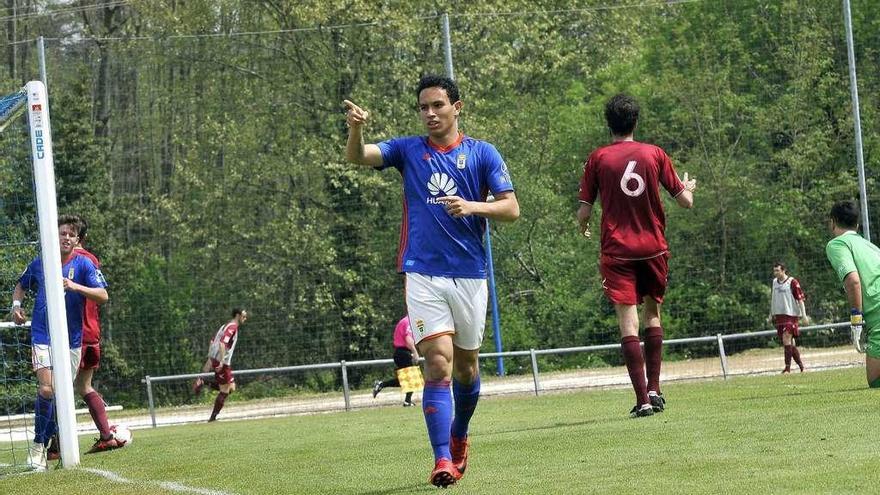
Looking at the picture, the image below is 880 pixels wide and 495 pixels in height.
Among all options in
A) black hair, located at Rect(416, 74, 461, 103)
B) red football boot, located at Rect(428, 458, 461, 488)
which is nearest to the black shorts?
black hair, located at Rect(416, 74, 461, 103)

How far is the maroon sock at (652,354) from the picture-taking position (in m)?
10.9

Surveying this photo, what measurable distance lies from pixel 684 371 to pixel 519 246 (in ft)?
20.8

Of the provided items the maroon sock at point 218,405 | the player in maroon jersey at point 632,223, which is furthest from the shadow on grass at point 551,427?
the maroon sock at point 218,405

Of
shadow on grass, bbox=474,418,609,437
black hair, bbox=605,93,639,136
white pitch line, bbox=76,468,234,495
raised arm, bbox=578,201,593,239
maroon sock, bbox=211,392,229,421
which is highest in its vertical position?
black hair, bbox=605,93,639,136

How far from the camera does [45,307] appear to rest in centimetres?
1123

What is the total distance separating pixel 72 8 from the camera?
105 ft

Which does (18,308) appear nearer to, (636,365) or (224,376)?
(636,365)

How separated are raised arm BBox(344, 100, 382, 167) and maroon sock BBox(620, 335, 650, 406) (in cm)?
363

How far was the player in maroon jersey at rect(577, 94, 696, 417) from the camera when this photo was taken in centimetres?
1062

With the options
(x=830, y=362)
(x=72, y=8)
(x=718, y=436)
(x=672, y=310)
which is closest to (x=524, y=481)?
(x=718, y=436)

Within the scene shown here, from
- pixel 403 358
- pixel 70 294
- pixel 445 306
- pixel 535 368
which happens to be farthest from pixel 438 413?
pixel 403 358

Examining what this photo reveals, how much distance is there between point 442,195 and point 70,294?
17.7ft

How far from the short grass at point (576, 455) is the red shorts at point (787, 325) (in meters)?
7.55

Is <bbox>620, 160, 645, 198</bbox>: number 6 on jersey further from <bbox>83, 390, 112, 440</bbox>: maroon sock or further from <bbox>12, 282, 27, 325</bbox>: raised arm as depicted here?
<bbox>83, 390, 112, 440</bbox>: maroon sock
